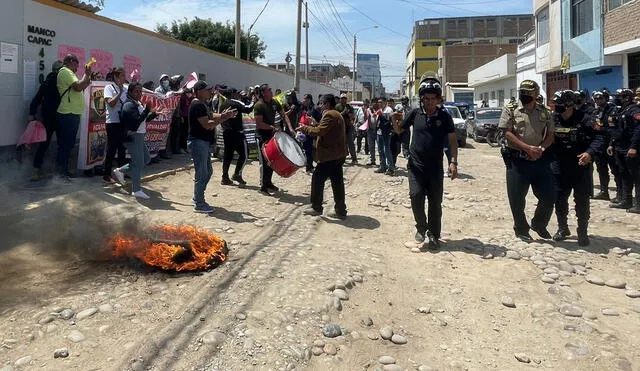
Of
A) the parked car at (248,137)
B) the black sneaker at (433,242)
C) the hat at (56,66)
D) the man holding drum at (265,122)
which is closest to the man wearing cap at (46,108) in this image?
the hat at (56,66)

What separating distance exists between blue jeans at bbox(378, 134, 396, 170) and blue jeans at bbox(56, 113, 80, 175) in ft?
20.9

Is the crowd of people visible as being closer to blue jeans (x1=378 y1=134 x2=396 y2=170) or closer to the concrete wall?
blue jeans (x1=378 y1=134 x2=396 y2=170)

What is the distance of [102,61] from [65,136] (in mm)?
3185

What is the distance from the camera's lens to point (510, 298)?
4496 mm

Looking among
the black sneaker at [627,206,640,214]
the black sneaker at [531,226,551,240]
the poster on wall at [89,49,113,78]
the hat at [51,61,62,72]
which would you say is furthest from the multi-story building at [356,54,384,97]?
the black sneaker at [531,226,551,240]

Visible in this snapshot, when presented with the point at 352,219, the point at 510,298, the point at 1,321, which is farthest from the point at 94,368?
the point at 352,219

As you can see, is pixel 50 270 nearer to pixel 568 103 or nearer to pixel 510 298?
pixel 510 298

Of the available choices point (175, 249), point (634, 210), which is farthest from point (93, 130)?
point (634, 210)

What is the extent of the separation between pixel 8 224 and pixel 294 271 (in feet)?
10.6

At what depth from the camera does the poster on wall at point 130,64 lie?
11.2 m

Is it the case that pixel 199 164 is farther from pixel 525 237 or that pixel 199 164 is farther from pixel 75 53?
pixel 525 237

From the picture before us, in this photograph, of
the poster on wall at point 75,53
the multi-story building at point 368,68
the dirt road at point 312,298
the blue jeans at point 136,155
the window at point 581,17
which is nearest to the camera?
the dirt road at point 312,298

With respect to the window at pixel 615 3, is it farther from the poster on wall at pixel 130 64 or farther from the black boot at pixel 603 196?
the poster on wall at pixel 130 64

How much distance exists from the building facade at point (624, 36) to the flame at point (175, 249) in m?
16.8
